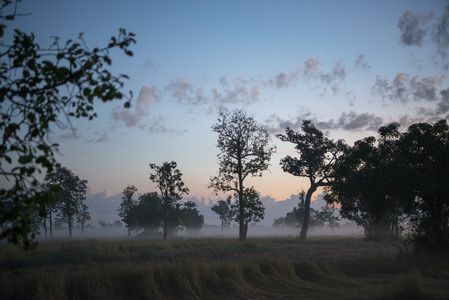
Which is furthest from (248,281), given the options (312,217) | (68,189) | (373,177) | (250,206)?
(312,217)

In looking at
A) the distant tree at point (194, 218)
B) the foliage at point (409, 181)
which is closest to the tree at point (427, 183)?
the foliage at point (409, 181)

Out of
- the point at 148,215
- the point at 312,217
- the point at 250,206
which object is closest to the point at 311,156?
the point at 250,206

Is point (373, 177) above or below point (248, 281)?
above

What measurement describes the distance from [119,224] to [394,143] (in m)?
176

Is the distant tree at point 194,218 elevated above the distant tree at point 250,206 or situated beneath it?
situated beneath

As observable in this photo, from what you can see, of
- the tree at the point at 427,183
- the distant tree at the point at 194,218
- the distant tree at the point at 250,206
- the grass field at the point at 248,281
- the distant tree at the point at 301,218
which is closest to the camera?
the grass field at the point at 248,281

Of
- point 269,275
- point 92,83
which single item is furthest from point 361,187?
point 92,83

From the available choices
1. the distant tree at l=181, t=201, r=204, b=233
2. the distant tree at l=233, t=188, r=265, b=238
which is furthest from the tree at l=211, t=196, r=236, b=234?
the distant tree at l=233, t=188, r=265, b=238

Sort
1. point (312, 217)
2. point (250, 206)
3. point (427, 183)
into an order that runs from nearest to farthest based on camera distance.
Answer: point (427, 183), point (250, 206), point (312, 217)

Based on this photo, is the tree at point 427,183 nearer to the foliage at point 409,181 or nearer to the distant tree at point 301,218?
the foliage at point 409,181

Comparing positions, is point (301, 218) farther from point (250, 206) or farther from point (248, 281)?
point (248, 281)

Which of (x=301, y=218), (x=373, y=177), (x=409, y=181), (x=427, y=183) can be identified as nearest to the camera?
(x=427, y=183)

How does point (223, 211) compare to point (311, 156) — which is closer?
point (311, 156)

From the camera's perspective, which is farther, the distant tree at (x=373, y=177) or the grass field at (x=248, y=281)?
the distant tree at (x=373, y=177)
